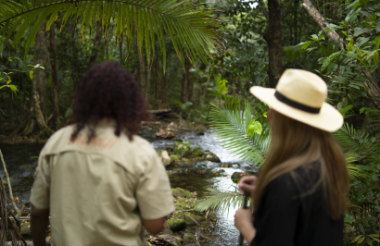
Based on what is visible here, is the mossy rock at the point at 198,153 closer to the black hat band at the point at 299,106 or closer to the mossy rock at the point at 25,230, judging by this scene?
the mossy rock at the point at 25,230

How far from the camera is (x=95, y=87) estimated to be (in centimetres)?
131

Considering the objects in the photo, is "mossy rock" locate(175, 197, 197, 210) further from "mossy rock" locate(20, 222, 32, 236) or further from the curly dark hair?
the curly dark hair

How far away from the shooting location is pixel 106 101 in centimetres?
129

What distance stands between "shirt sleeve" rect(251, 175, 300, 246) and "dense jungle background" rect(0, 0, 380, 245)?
1.48 metres

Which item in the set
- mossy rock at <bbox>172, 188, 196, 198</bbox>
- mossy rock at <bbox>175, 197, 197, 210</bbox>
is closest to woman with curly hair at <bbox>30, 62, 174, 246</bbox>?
mossy rock at <bbox>175, 197, 197, 210</bbox>

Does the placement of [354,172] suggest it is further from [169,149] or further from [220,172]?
[169,149]

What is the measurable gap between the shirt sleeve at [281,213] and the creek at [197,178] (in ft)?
10.9

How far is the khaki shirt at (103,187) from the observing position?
1256 millimetres

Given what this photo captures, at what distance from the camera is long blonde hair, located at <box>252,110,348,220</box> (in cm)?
123

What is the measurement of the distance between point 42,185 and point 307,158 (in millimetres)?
1141

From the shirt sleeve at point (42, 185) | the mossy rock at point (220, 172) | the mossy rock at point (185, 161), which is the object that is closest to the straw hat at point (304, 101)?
the shirt sleeve at point (42, 185)

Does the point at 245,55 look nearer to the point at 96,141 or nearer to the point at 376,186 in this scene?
the point at 376,186

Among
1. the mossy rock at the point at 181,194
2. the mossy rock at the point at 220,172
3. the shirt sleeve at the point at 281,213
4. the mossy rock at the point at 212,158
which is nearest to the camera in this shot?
the shirt sleeve at the point at 281,213

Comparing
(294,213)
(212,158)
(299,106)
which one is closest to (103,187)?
(294,213)
